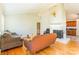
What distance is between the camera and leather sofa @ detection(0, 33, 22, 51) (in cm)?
321

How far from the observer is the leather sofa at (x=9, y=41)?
3205mm

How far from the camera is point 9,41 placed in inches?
131

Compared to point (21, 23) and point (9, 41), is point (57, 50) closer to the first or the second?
point (21, 23)

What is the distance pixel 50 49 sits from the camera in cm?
336

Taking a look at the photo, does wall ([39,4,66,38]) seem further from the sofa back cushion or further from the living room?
the sofa back cushion

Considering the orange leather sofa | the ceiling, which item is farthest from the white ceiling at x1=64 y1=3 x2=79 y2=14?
the orange leather sofa

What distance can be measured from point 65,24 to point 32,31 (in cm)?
94

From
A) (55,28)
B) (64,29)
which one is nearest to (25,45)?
(55,28)

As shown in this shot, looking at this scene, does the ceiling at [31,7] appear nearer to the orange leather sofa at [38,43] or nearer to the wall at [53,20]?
the wall at [53,20]

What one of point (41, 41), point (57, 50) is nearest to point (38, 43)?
point (41, 41)

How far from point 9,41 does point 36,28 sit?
2.71 ft

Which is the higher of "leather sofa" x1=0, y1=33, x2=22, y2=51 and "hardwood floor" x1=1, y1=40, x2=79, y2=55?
"leather sofa" x1=0, y1=33, x2=22, y2=51

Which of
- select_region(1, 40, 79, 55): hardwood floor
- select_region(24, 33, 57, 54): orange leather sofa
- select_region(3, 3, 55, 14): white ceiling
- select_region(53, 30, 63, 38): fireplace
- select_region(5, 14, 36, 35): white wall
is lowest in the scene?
select_region(1, 40, 79, 55): hardwood floor

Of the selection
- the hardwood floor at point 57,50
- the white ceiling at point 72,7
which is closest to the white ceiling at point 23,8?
the white ceiling at point 72,7
